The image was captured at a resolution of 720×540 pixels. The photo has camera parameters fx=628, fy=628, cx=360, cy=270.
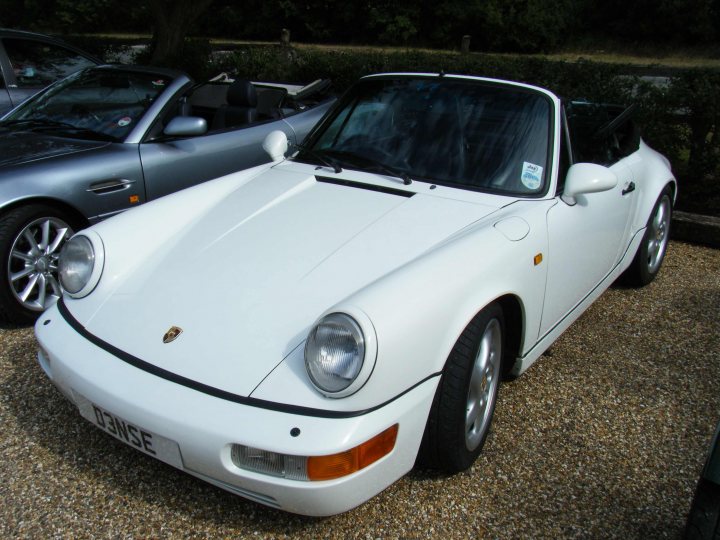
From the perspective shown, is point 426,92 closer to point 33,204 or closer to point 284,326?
point 284,326

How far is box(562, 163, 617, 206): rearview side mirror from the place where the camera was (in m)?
2.86

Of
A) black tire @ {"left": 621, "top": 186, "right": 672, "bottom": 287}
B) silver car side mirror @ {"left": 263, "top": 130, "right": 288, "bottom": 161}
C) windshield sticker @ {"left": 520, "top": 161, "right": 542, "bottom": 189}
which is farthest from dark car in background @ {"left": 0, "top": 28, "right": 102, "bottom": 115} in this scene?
black tire @ {"left": 621, "top": 186, "right": 672, "bottom": 287}

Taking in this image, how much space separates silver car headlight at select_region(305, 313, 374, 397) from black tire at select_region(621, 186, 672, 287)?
2838 millimetres

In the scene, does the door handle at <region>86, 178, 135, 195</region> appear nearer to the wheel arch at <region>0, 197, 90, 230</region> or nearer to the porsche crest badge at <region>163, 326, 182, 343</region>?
the wheel arch at <region>0, 197, 90, 230</region>

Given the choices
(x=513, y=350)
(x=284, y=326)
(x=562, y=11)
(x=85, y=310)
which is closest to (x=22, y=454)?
(x=85, y=310)

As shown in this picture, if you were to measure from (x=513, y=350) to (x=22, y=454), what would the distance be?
2085mm

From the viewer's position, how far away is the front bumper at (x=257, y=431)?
1.85 metres

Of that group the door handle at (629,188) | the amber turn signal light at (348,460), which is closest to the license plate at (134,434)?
the amber turn signal light at (348,460)

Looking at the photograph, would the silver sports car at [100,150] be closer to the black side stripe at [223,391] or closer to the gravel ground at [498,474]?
the gravel ground at [498,474]

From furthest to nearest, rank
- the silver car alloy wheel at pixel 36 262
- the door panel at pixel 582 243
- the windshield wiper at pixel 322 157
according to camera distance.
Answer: the silver car alloy wheel at pixel 36 262
the windshield wiper at pixel 322 157
the door panel at pixel 582 243

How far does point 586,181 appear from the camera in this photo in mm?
2861

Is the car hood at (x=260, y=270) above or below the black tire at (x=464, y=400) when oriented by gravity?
above

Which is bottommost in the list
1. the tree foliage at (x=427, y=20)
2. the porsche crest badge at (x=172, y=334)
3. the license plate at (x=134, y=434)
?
the tree foliage at (x=427, y=20)

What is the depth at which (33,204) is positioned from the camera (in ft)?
11.5
